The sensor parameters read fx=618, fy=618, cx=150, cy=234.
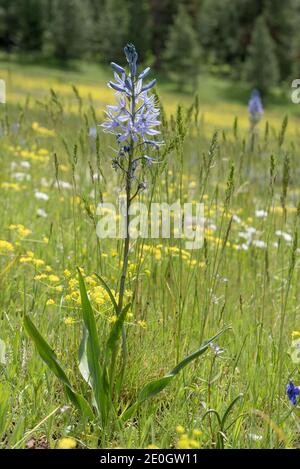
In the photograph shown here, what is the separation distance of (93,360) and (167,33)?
51305mm

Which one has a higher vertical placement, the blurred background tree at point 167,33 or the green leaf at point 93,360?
the blurred background tree at point 167,33

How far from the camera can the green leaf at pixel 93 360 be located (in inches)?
76.8

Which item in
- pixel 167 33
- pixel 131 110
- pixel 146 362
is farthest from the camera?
pixel 167 33

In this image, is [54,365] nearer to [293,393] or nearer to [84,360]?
[84,360]

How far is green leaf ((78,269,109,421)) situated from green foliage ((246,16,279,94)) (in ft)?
134

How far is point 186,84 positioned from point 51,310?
44020 mm

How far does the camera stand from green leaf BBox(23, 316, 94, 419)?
186cm

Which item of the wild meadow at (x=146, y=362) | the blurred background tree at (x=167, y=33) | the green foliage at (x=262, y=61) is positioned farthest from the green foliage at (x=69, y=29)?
the wild meadow at (x=146, y=362)

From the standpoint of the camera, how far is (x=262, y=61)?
40.9 m

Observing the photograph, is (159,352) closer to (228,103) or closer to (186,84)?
(228,103)

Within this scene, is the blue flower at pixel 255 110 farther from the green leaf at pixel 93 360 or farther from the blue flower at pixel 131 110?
the green leaf at pixel 93 360

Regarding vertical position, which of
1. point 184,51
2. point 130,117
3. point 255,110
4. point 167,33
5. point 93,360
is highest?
point 167,33

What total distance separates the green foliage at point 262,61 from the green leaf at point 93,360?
134 feet

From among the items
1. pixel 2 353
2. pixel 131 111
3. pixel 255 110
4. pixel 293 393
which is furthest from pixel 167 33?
pixel 293 393
